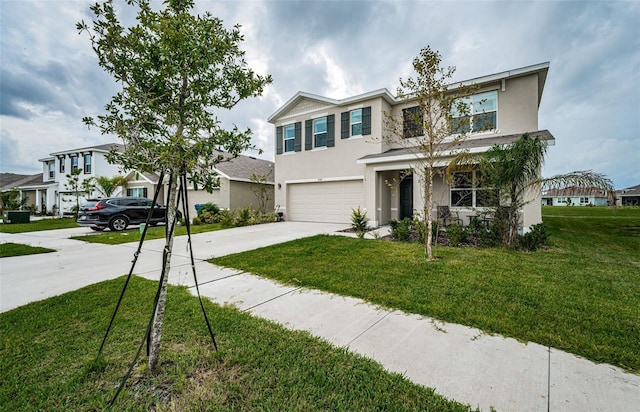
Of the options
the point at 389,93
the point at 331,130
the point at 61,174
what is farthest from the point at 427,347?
the point at 61,174

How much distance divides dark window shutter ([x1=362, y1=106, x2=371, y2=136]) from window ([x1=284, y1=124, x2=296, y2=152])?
4442mm

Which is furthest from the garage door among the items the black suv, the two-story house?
the two-story house

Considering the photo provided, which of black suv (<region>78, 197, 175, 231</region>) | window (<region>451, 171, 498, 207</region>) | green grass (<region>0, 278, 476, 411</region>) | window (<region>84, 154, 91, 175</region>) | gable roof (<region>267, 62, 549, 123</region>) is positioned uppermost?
gable roof (<region>267, 62, 549, 123</region>)

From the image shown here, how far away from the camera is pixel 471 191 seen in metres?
11.4

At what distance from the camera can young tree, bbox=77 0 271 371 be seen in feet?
7.27

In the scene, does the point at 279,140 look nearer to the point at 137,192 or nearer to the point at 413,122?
the point at 413,122

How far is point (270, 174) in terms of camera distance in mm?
20891

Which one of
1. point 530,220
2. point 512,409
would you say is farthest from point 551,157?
point 512,409

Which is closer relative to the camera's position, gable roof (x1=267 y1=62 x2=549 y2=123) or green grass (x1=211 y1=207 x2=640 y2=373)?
green grass (x1=211 y1=207 x2=640 y2=373)

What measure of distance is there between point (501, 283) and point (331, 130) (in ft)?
36.8

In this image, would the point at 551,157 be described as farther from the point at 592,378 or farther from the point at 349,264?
the point at 592,378

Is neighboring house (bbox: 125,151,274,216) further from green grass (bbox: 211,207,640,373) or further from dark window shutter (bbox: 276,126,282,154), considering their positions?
green grass (bbox: 211,207,640,373)

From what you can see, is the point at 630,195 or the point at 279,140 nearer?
the point at 279,140

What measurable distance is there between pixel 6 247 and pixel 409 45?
16.3 metres
